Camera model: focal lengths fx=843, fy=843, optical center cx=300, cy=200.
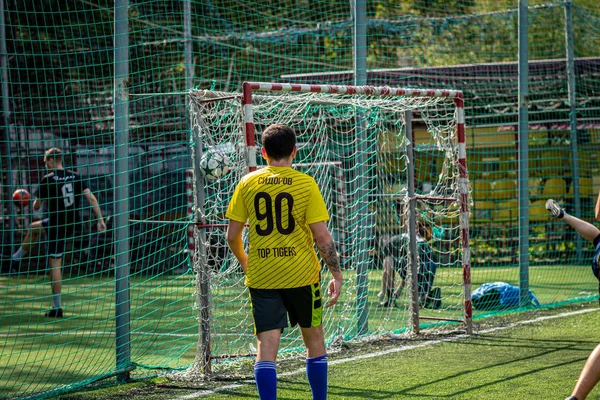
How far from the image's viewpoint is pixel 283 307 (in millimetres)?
5043

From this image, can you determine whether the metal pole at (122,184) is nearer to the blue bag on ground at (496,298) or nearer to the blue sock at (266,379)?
the blue sock at (266,379)

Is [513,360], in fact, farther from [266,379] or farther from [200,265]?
[266,379]

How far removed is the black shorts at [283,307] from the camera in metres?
4.98

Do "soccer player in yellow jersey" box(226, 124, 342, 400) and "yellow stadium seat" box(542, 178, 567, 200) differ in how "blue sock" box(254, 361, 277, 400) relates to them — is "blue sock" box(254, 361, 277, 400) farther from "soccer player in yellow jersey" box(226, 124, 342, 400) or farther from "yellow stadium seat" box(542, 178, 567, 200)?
"yellow stadium seat" box(542, 178, 567, 200)

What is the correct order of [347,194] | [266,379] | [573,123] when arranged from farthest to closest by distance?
[573,123] → [347,194] → [266,379]

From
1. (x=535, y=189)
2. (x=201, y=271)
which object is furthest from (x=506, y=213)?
(x=201, y=271)

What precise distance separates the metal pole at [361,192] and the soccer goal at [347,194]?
13mm

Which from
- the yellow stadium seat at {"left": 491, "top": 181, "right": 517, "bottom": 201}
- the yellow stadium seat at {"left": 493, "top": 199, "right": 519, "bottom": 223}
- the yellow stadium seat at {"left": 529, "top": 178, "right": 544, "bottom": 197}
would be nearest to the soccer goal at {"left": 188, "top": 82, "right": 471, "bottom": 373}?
the yellow stadium seat at {"left": 493, "top": 199, "right": 519, "bottom": 223}

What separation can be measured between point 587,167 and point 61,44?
490 inches

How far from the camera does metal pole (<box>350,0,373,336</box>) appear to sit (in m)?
9.05

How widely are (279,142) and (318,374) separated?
1421 millimetres

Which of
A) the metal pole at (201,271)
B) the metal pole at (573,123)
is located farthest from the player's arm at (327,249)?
the metal pole at (573,123)

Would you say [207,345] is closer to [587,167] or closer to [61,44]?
[587,167]

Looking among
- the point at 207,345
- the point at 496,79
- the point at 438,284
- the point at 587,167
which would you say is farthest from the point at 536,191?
the point at 207,345
